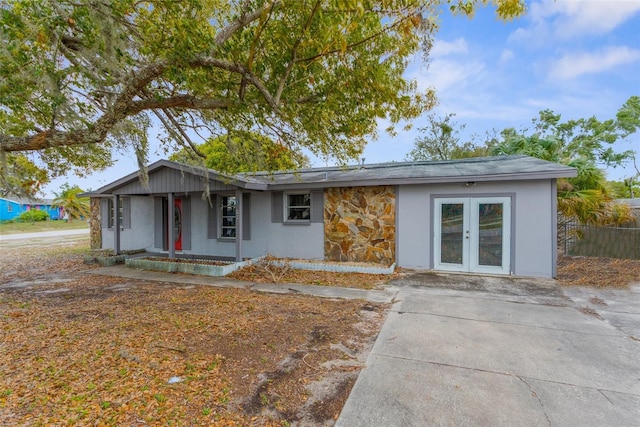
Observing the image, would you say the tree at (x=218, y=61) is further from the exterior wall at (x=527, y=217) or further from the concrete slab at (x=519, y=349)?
the concrete slab at (x=519, y=349)

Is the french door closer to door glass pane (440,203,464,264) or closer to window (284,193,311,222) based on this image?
door glass pane (440,203,464,264)

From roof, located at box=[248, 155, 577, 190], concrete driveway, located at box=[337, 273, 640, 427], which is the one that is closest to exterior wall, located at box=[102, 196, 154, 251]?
roof, located at box=[248, 155, 577, 190]

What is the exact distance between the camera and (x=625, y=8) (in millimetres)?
8188

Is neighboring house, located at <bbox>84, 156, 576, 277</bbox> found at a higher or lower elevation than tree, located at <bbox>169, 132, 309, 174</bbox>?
lower

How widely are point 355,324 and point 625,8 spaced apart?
11107mm

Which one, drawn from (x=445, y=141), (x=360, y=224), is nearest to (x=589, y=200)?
(x=360, y=224)

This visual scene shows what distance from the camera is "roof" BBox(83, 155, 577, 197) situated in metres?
7.20

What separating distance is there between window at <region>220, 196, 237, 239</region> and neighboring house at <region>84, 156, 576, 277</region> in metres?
0.04

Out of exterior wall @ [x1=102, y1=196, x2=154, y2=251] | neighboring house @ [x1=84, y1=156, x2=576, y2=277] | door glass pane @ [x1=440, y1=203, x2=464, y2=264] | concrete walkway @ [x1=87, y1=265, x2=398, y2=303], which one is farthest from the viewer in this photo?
exterior wall @ [x1=102, y1=196, x2=154, y2=251]

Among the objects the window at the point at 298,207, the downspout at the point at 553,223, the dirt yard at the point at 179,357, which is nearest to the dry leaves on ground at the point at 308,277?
the dirt yard at the point at 179,357

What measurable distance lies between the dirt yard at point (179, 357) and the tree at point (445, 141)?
19.2 meters

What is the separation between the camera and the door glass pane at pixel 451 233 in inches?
313

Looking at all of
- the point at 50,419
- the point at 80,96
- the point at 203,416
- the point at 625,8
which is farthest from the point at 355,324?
the point at 625,8

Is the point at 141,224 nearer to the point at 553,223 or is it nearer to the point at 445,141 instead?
the point at 553,223
